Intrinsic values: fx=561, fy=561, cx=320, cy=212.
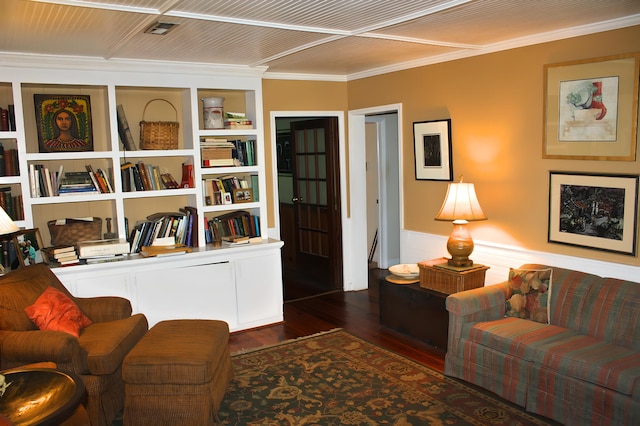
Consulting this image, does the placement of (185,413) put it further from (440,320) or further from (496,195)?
(496,195)

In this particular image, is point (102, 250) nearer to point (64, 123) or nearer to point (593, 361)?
point (64, 123)

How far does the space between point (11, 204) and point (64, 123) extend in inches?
30.7

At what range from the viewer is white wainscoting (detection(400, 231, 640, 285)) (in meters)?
3.78

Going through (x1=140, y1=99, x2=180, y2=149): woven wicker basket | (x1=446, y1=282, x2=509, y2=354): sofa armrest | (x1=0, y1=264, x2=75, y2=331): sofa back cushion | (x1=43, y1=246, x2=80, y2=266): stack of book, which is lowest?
(x1=446, y1=282, x2=509, y2=354): sofa armrest

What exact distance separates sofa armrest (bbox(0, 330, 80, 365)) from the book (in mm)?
1142

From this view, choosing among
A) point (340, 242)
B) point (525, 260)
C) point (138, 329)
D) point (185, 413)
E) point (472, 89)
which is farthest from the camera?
point (340, 242)

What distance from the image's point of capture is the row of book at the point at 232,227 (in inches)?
203

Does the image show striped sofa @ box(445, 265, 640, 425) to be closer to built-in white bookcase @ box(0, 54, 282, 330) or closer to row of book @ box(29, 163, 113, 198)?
built-in white bookcase @ box(0, 54, 282, 330)

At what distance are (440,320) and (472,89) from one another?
6.27ft

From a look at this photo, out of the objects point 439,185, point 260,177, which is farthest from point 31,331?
point 439,185

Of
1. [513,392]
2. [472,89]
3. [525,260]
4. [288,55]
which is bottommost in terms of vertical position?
[513,392]

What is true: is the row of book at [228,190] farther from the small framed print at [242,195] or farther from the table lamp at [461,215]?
the table lamp at [461,215]

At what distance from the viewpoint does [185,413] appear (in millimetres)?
3201

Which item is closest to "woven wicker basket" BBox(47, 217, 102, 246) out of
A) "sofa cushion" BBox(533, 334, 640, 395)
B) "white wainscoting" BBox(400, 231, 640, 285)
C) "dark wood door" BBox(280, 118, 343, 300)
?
"dark wood door" BBox(280, 118, 343, 300)
